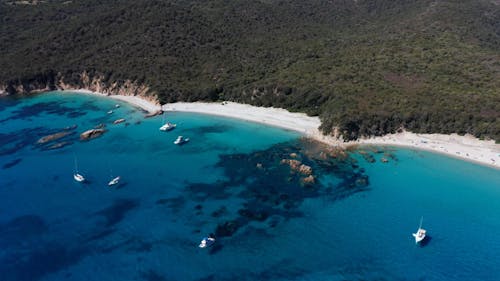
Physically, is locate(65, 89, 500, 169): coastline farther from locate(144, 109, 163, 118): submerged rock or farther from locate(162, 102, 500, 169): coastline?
locate(144, 109, 163, 118): submerged rock

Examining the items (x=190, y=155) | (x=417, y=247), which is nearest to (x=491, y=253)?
(x=417, y=247)

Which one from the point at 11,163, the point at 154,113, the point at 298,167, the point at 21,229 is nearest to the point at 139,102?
the point at 154,113

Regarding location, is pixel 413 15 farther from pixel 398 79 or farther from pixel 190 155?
pixel 190 155

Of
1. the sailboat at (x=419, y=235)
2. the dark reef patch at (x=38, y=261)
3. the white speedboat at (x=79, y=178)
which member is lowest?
the dark reef patch at (x=38, y=261)

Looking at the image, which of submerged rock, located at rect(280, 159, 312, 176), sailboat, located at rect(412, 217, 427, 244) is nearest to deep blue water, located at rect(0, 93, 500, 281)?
sailboat, located at rect(412, 217, 427, 244)

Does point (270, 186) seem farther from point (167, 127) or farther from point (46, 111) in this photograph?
point (46, 111)

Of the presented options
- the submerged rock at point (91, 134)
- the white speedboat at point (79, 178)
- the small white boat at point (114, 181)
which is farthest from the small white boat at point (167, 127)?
the white speedboat at point (79, 178)

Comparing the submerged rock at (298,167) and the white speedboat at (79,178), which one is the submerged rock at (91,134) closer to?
the white speedboat at (79,178)
